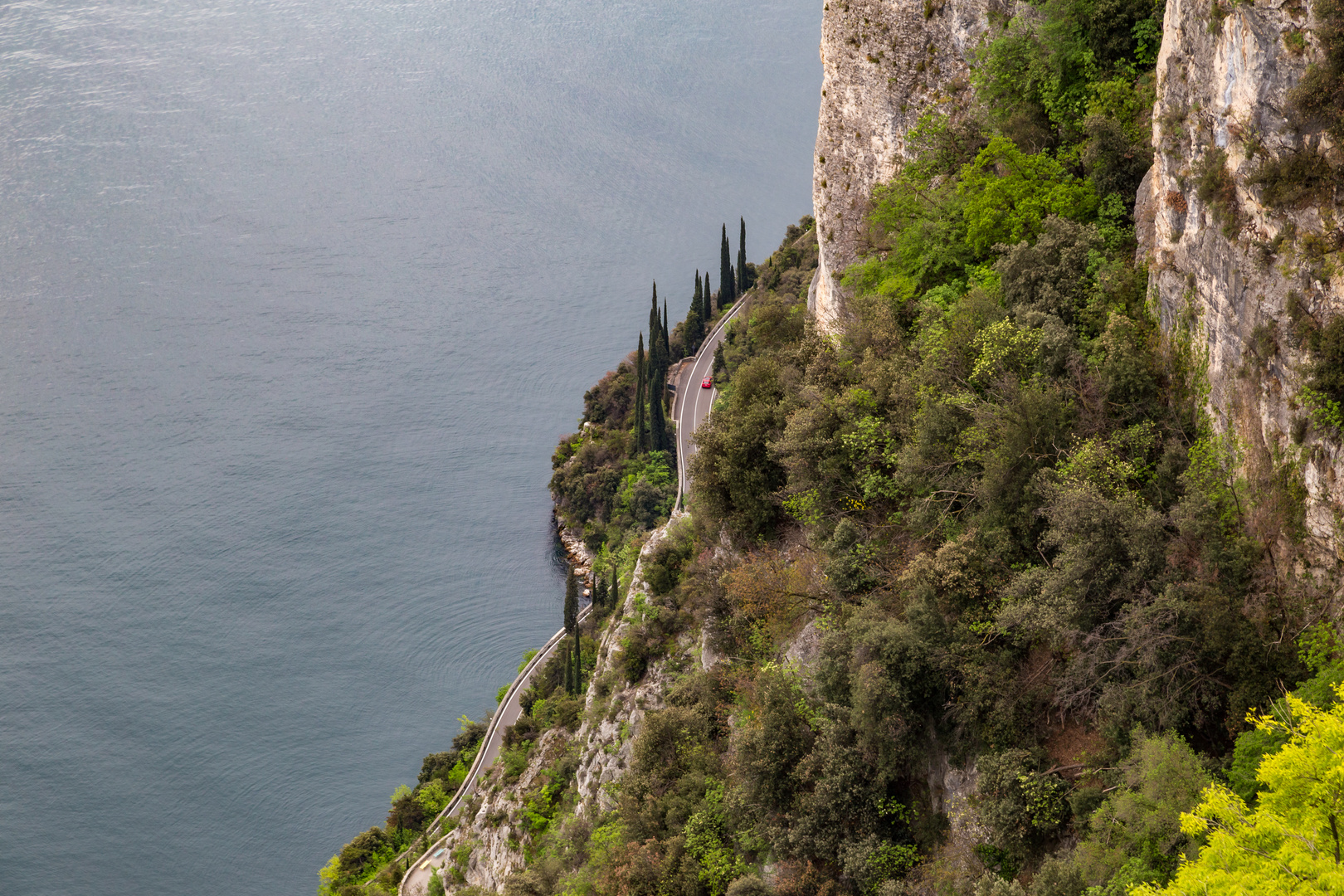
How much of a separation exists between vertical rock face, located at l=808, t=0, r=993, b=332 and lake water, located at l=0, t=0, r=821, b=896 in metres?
68.7

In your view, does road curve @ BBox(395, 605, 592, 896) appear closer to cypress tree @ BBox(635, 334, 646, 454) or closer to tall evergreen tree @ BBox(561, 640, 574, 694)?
tall evergreen tree @ BBox(561, 640, 574, 694)

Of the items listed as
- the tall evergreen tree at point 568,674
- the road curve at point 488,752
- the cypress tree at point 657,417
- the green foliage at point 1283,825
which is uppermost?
the cypress tree at point 657,417

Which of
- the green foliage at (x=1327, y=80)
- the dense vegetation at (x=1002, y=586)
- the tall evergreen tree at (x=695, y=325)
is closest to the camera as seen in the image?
the green foliage at (x=1327, y=80)

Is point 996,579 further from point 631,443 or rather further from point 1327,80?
point 631,443

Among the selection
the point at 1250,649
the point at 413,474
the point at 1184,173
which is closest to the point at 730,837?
the point at 1250,649

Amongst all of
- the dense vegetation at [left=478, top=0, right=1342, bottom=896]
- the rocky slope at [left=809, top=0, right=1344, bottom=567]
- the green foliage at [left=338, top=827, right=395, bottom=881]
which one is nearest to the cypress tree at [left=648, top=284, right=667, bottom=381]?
the green foliage at [left=338, top=827, right=395, bottom=881]

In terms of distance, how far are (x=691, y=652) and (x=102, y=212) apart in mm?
155671

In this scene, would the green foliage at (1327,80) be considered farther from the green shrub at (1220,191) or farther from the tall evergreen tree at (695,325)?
the tall evergreen tree at (695,325)

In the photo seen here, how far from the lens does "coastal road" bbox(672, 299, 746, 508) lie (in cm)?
9950

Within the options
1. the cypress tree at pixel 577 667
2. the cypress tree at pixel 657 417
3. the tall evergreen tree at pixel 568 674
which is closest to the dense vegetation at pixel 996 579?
the cypress tree at pixel 577 667

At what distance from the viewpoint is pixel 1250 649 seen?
20453 mm

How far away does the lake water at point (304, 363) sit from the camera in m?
96.2

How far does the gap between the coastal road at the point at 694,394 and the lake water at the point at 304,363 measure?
22979 mm

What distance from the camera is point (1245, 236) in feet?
72.0
